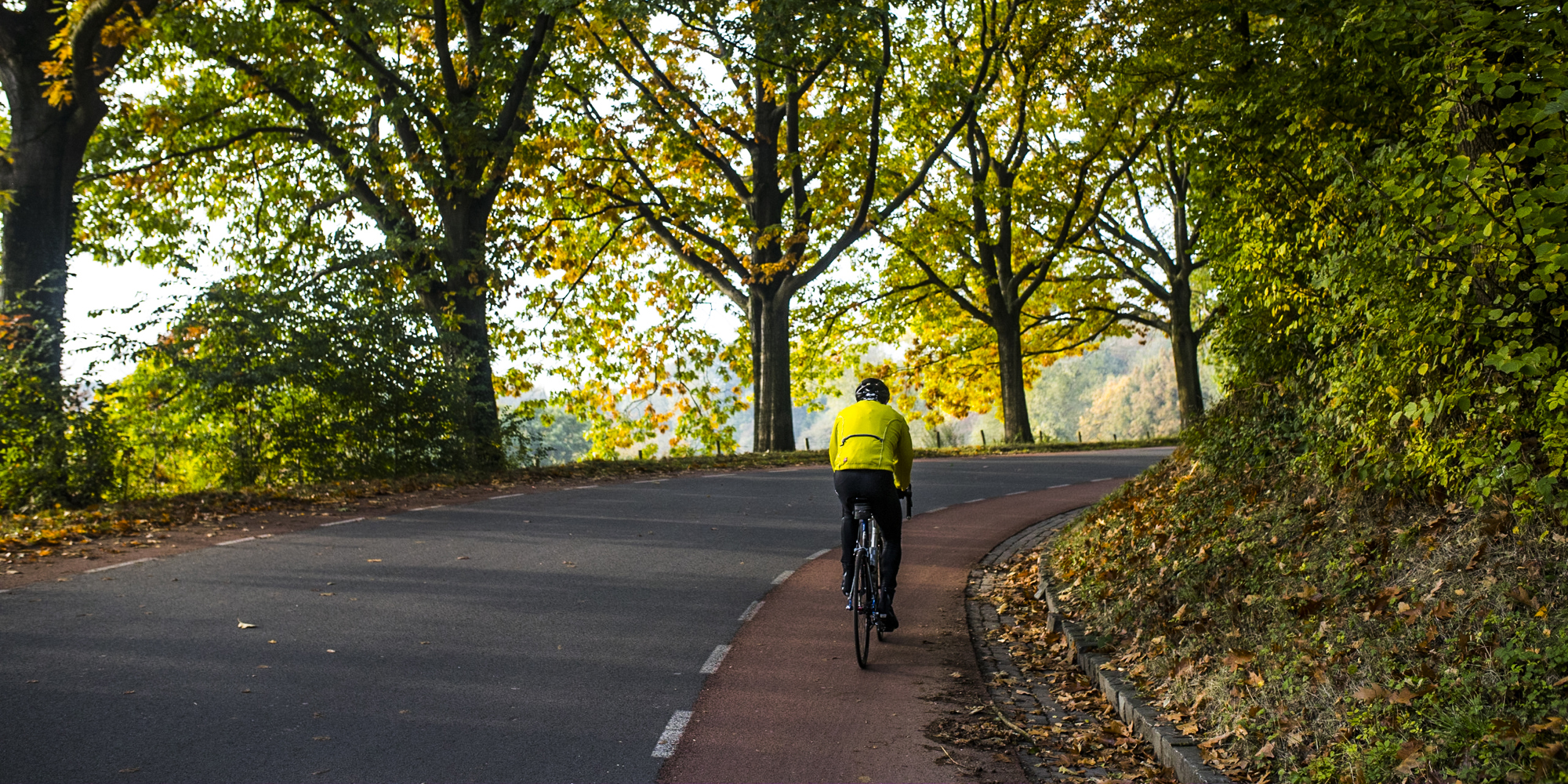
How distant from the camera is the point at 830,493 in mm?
16719

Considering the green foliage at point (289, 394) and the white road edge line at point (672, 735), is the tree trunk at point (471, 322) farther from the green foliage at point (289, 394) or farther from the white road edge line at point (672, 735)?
the white road edge line at point (672, 735)

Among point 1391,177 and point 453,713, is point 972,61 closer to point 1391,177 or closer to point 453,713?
point 1391,177

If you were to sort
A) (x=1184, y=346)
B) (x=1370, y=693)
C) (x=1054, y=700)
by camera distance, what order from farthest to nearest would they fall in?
(x=1184, y=346)
(x=1054, y=700)
(x=1370, y=693)

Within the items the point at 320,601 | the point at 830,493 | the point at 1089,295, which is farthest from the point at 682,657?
the point at 1089,295

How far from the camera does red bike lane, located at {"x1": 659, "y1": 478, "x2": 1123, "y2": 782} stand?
5297 millimetres

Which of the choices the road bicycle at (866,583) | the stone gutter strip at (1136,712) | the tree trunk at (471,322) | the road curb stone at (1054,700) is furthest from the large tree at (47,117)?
the stone gutter strip at (1136,712)

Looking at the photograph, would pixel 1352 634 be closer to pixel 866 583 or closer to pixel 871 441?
pixel 866 583

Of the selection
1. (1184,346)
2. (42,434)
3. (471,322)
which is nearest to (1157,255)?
(1184,346)

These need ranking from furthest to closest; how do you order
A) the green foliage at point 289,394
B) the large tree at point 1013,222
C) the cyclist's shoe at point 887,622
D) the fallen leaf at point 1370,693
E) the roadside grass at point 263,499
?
1. the large tree at point 1013,222
2. the green foliage at point 289,394
3. the roadside grass at point 263,499
4. the cyclist's shoe at point 887,622
5. the fallen leaf at point 1370,693

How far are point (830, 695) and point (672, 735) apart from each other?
1.25m

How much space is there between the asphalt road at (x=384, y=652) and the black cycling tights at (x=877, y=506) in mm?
1220

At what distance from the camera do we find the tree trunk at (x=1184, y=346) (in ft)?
109

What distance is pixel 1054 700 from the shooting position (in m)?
6.66

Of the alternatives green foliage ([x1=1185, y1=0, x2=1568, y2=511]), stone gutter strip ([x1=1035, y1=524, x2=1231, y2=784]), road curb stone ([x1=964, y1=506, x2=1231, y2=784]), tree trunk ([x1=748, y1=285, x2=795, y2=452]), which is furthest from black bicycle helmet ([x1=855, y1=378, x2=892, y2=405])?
tree trunk ([x1=748, y1=285, x2=795, y2=452])
